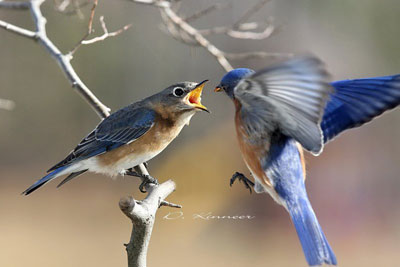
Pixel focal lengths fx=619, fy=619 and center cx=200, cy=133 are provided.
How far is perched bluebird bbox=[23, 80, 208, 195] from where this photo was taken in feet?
12.0

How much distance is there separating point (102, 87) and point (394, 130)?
18.1 feet

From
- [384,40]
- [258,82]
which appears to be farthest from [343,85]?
[384,40]

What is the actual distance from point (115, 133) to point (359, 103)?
148 cm

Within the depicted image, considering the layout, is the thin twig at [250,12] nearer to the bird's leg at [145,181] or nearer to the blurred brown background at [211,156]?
the bird's leg at [145,181]

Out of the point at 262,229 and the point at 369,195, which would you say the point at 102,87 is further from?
the point at 369,195

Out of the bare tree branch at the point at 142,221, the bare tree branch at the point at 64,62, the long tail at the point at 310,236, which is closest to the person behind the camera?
the long tail at the point at 310,236

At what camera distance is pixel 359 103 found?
3.10m

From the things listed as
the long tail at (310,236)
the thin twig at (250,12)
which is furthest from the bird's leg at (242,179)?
the thin twig at (250,12)

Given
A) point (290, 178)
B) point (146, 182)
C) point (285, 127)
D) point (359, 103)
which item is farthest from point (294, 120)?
point (146, 182)

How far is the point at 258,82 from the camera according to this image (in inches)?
92.1

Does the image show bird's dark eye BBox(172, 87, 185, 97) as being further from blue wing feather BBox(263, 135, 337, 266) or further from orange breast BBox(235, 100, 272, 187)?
blue wing feather BBox(263, 135, 337, 266)

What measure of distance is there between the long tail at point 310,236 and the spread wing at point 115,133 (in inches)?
46.5

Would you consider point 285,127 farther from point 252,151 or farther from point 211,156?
point 211,156

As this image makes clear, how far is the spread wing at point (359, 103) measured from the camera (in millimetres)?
3037
